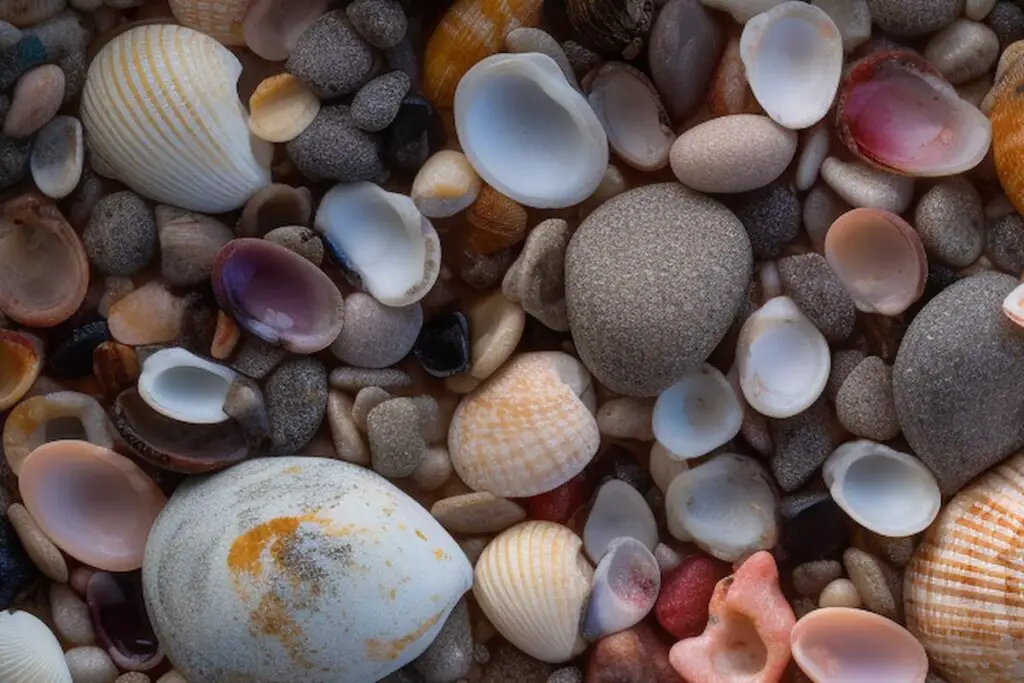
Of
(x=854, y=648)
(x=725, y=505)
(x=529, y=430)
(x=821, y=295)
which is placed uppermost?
(x=821, y=295)

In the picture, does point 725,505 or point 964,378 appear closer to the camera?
point 964,378

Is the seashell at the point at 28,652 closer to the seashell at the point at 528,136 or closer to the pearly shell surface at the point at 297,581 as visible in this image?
the pearly shell surface at the point at 297,581

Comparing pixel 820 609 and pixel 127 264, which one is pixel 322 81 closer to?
pixel 127 264

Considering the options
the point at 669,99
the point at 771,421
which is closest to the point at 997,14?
the point at 669,99

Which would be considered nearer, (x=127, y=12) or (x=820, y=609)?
(x=820, y=609)

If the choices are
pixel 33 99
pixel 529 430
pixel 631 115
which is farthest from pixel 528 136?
pixel 33 99

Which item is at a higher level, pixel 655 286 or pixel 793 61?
pixel 793 61

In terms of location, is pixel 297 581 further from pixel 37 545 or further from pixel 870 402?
pixel 870 402
